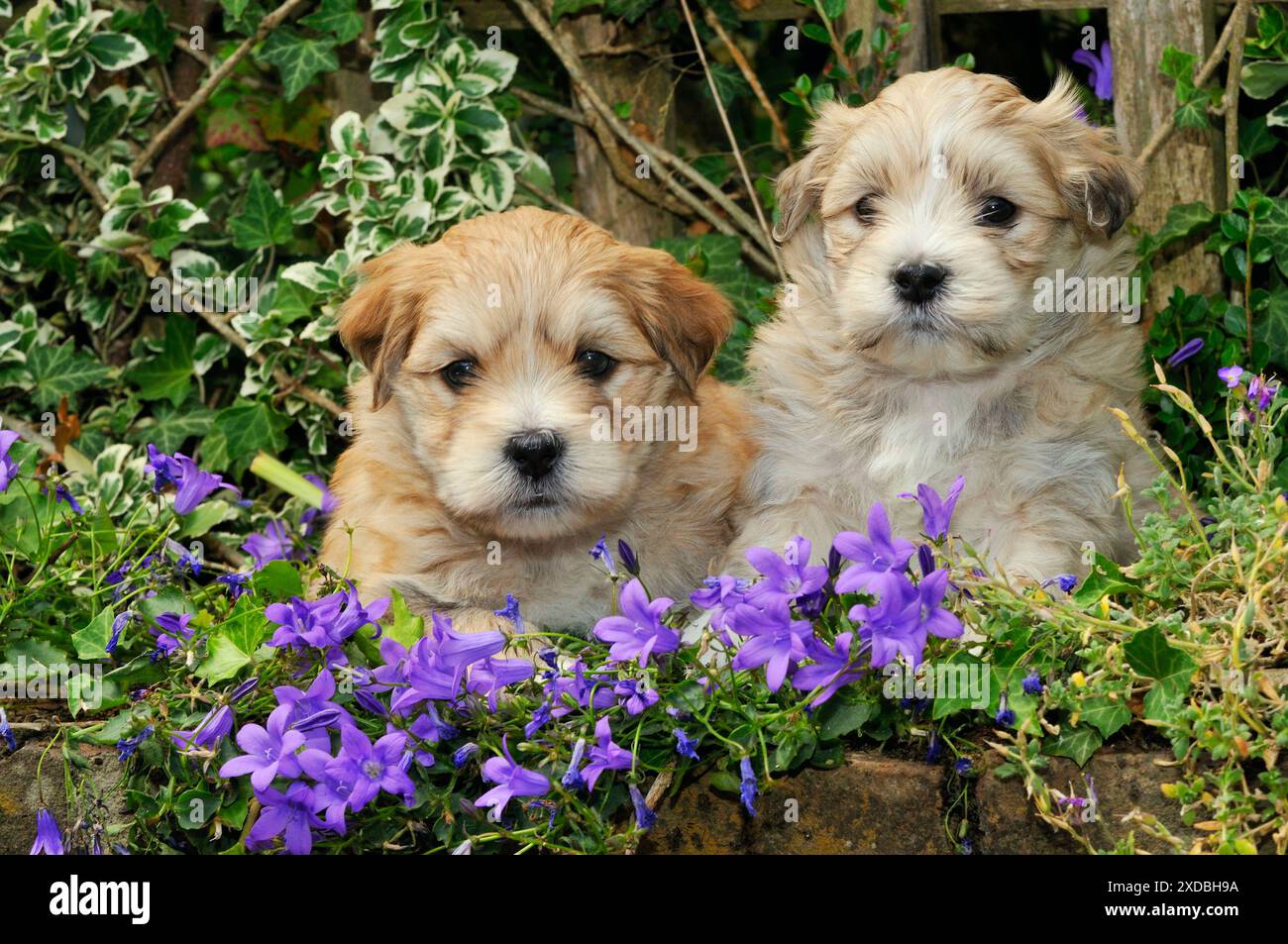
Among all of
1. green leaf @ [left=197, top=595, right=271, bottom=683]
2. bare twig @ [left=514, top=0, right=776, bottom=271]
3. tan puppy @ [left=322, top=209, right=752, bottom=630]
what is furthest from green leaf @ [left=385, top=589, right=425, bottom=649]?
bare twig @ [left=514, top=0, right=776, bottom=271]

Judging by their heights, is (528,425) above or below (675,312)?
below

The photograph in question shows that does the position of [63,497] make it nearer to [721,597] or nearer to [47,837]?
[47,837]

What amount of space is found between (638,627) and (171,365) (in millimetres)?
3533

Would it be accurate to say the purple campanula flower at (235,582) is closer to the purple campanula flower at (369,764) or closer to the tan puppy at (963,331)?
the purple campanula flower at (369,764)

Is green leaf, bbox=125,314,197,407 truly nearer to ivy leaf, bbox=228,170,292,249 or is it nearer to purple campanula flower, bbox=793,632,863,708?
ivy leaf, bbox=228,170,292,249

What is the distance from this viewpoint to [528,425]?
4051mm

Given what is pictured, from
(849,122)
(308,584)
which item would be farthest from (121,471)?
(849,122)

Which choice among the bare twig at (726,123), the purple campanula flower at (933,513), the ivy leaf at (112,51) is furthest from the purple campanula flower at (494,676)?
the ivy leaf at (112,51)

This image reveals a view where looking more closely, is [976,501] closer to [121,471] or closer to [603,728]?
[603,728]

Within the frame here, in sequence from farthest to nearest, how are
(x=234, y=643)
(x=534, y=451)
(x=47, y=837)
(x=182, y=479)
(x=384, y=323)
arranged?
(x=182, y=479) < (x=384, y=323) < (x=534, y=451) < (x=234, y=643) < (x=47, y=837)

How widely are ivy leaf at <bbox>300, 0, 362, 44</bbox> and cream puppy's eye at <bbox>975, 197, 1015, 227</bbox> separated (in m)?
2.95

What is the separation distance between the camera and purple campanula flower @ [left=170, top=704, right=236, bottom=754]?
12.0 ft

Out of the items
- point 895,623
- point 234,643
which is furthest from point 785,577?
point 234,643

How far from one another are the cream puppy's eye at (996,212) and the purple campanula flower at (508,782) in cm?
200
